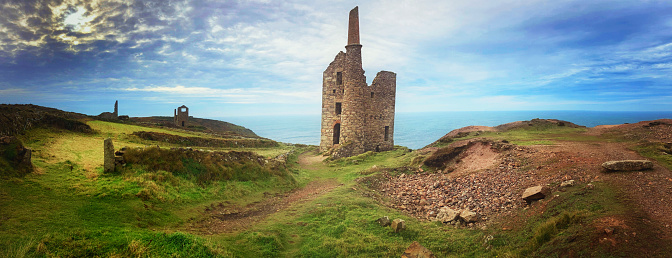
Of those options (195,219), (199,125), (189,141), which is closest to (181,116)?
(199,125)

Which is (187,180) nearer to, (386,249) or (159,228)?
(159,228)

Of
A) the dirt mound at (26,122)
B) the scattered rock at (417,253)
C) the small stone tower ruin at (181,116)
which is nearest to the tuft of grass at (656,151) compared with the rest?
the scattered rock at (417,253)

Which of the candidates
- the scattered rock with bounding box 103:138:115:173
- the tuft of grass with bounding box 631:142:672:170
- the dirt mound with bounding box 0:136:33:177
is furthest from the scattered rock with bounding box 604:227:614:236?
the dirt mound with bounding box 0:136:33:177

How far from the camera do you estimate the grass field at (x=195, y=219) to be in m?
5.71

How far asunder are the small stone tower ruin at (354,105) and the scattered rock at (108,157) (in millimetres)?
16648

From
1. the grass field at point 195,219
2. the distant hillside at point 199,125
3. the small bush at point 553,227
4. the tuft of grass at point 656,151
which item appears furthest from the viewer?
the distant hillside at point 199,125

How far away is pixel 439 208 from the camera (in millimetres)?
10328

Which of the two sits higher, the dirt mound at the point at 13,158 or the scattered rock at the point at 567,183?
the dirt mound at the point at 13,158

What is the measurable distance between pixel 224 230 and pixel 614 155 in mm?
13436

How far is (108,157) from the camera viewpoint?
10.2 m

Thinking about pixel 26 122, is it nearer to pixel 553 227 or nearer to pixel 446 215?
pixel 446 215

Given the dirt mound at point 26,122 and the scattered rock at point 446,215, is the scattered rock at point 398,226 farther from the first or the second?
the dirt mound at point 26,122

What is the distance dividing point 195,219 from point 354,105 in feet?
62.9

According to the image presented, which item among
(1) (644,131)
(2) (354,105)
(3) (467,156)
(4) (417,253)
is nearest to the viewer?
(4) (417,253)
